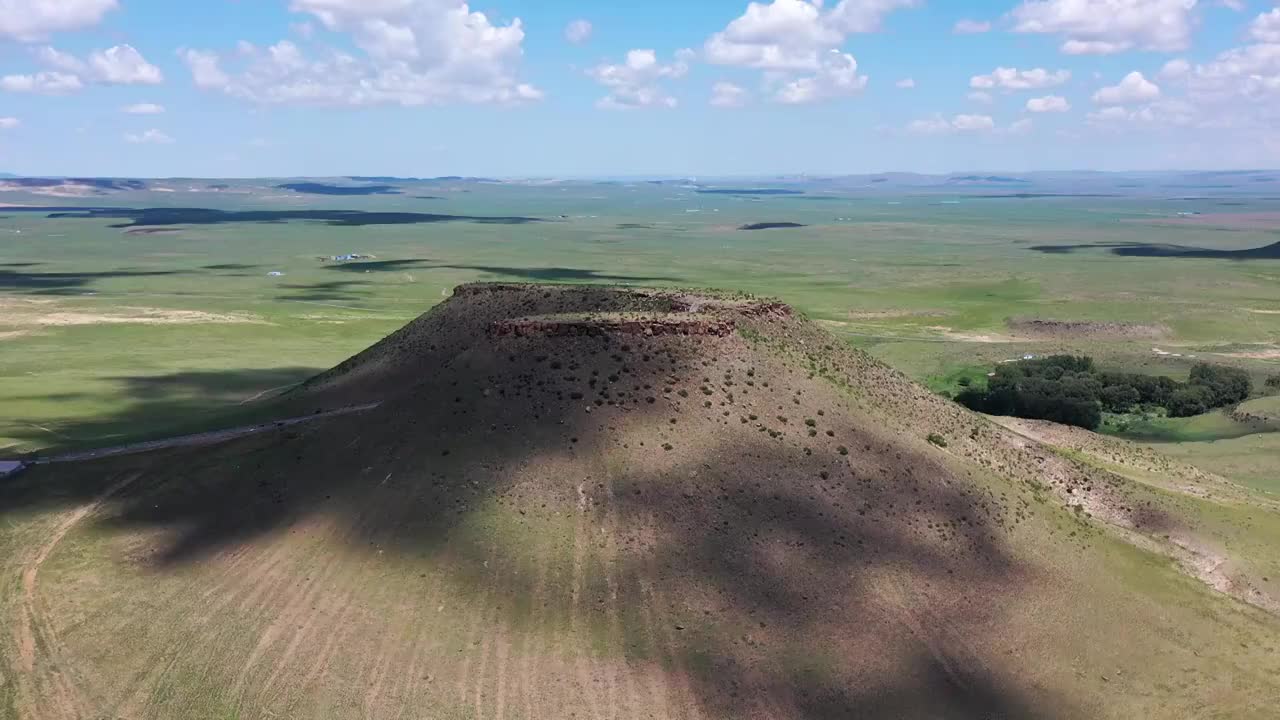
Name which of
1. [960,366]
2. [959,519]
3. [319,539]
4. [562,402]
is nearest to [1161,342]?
[960,366]

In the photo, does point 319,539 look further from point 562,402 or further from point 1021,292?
point 1021,292

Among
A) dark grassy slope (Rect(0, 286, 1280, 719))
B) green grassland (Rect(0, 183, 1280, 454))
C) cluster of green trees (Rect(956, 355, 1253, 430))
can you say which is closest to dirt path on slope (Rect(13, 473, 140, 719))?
dark grassy slope (Rect(0, 286, 1280, 719))

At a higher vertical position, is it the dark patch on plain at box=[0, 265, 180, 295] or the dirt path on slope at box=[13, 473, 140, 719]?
the dirt path on slope at box=[13, 473, 140, 719]

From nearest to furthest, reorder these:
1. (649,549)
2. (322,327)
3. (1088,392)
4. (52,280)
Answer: (649,549) < (1088,392) < (322,327) < (52,280)

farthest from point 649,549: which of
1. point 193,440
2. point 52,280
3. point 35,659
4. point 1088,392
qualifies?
point 52,280

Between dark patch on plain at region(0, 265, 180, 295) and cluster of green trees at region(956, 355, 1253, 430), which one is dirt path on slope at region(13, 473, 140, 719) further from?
dark patch on plain at region(0, 265, 180, 295)

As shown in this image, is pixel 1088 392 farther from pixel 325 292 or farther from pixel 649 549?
pixel 325 292
